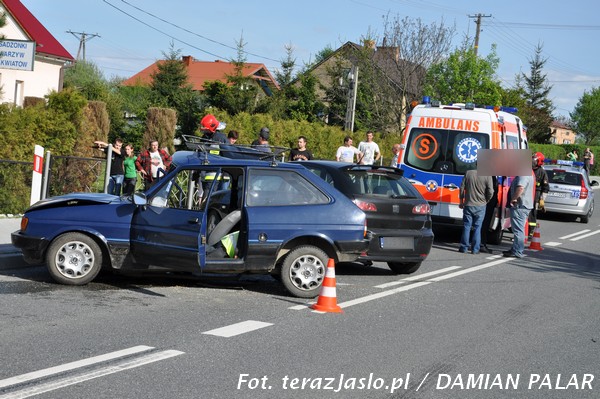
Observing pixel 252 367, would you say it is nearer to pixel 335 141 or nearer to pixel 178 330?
pixel 178 330

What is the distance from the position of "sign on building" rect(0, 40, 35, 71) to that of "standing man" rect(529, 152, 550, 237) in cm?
989

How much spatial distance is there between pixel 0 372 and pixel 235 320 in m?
2.67

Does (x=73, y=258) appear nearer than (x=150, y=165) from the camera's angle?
Yes

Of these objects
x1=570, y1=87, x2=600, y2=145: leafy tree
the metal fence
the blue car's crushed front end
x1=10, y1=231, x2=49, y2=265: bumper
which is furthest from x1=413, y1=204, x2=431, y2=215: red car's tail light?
x1=570, y1=87, x2=600, y2=145: leafy tree

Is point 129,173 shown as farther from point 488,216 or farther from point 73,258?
Answer: point 73,258

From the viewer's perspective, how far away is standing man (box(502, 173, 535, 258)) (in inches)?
567

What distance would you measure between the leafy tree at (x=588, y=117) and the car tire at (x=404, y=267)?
9923 centimetres

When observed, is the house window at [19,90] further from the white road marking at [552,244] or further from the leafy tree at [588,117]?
the leafy tree at [588,117]

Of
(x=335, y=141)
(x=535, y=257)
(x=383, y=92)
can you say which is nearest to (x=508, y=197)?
(x=535, y=257)

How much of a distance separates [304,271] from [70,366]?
3839 mm

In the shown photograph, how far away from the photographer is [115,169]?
A: 16422 millimetres

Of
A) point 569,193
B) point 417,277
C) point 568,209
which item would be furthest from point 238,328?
point 568,209

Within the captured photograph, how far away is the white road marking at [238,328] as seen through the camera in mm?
7274

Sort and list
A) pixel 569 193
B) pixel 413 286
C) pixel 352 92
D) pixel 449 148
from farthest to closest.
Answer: pixel 352 92
pixel 569 193
pixel 449 148
pixel 413 286
